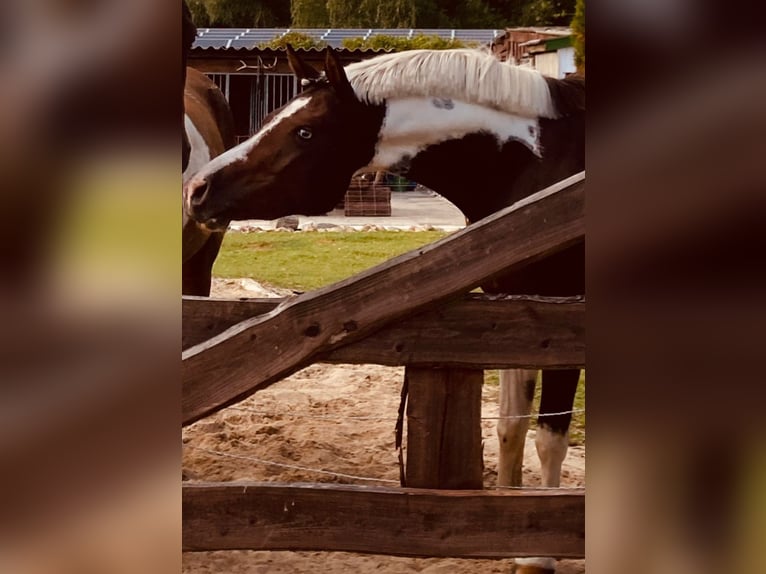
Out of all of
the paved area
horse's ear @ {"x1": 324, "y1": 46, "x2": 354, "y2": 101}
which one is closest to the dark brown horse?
horse's ear @ {"x1": 324, "y1": 46, "x2": 354, "y2": 101}

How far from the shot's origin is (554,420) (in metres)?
3.16

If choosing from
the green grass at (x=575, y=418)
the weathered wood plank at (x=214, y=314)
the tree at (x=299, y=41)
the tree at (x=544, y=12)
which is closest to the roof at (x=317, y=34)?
the tree at (x=299, y=41)

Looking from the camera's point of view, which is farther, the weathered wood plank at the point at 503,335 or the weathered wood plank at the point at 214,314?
the weathered wood plank at the point at 214,314

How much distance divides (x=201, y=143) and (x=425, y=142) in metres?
1.82

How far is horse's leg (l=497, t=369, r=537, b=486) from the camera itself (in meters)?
3.36

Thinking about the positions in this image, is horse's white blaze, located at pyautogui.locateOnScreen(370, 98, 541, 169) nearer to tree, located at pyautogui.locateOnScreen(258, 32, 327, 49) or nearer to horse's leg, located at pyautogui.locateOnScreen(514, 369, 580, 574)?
horse's leg, located at pyautogui.locateOnScreen(514, 369, 580, 574)

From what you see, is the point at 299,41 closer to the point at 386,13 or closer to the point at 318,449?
the point at 386,13

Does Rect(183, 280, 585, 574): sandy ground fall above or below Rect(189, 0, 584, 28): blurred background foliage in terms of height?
below

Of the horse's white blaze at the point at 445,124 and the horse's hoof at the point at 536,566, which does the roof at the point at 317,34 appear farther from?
the horse's hoof at the point at 536,566

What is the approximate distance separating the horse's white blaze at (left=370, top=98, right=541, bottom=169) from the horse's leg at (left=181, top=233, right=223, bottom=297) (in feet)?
6.96

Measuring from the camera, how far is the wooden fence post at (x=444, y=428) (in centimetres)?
229

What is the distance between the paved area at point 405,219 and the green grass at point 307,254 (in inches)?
21.1

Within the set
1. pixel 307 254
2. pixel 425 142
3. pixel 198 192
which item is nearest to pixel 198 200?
pixel 198 192
